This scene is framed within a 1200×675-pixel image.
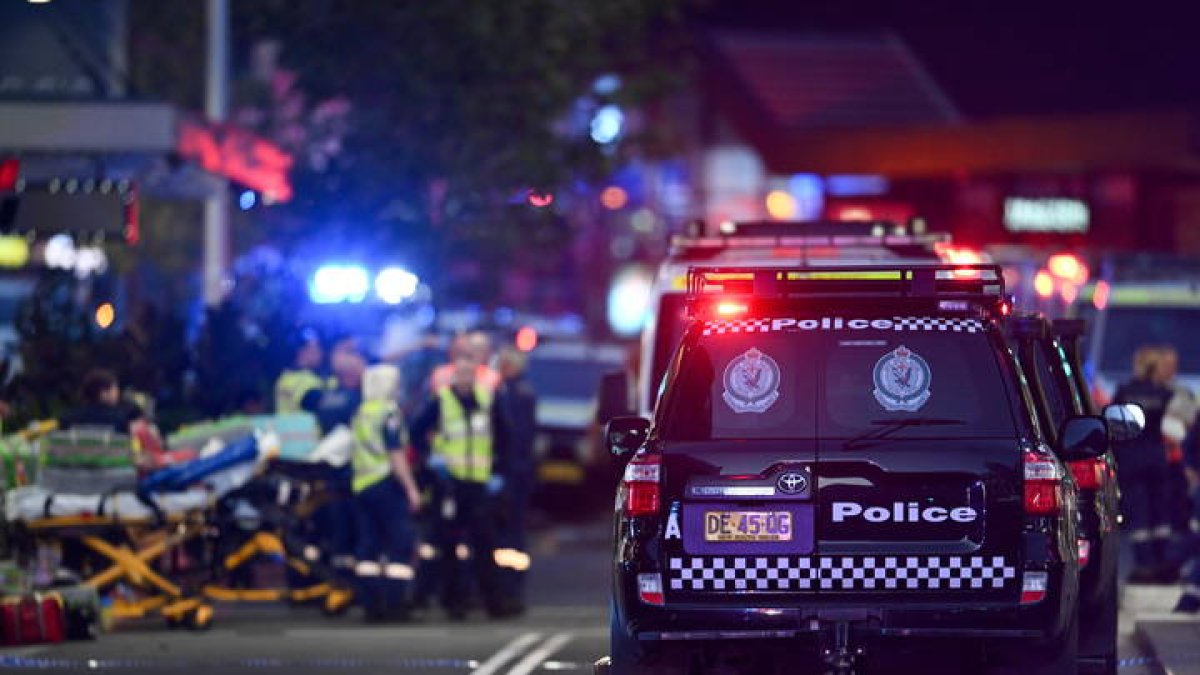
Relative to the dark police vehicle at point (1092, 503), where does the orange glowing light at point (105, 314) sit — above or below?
above

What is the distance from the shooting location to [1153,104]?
4456cm

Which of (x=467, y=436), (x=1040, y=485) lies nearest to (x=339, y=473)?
(x=467, y=436)

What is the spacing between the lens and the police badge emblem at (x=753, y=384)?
1147cm

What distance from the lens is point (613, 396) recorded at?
1473 centimetres

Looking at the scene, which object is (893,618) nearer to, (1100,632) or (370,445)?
(1100,632)

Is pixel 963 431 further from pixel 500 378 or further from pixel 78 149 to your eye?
pixel 78 149

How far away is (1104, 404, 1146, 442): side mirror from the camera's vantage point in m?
13.3

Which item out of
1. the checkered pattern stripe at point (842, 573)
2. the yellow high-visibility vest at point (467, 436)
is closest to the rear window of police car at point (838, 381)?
the checkered pattern stripe at point (842, 573)

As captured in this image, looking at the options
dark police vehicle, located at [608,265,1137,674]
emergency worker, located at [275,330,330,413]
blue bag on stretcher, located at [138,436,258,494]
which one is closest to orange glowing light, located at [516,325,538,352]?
emergency worker, located at [275,330,330,413]

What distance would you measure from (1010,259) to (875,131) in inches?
486

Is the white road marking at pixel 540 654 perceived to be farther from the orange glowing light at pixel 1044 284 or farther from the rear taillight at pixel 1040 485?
the orange glowing light at pixel 1044 284

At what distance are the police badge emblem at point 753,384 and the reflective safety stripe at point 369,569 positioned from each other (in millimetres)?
8446

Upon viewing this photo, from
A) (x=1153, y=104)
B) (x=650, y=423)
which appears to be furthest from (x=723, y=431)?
(x=1153, y=104)

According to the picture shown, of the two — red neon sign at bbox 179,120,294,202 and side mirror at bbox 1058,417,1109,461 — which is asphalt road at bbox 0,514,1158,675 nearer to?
side mirror at bbox 1058,417,1109,461
